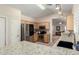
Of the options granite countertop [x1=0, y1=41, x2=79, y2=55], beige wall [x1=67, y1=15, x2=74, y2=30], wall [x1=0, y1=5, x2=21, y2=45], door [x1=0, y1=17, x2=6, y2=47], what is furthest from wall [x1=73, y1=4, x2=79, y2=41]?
door [x1=0, y1=17, x2=6, y2=47]

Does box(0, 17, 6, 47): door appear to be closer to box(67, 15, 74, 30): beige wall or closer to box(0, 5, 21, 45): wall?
box(0, 5, 21, 45): wall

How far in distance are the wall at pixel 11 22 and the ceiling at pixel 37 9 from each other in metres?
0.07

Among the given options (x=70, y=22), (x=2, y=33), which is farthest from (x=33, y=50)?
(x=70, y=22)

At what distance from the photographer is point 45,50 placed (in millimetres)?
1760

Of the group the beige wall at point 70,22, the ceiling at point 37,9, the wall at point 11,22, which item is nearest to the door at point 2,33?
the wall at point 11,22

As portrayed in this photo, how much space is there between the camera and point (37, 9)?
181cm

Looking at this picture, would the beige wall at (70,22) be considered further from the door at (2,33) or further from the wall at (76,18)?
the door at (2,33)

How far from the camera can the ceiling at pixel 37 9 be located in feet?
5.74

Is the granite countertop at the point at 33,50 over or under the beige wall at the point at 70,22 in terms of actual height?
under

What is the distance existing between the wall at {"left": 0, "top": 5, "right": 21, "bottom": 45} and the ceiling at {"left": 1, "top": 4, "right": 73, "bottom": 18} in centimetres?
7

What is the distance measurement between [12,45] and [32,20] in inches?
18.0
